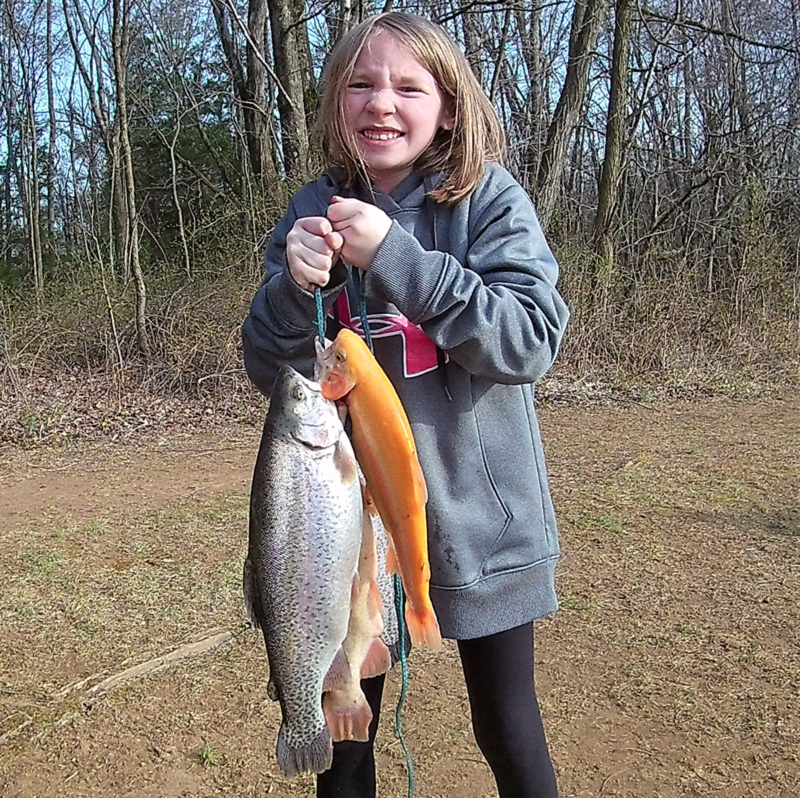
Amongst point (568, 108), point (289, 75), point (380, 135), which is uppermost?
point (289, 75)

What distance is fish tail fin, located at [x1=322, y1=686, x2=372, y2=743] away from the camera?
1693 millimetres

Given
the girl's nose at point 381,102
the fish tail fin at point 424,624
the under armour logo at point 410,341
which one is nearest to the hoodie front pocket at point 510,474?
the under armour logo at point 410,341

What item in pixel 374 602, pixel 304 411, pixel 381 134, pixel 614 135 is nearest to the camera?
pixel 304 411

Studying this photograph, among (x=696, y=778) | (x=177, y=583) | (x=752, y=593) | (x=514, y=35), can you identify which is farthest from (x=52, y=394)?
(x=514, y=35)

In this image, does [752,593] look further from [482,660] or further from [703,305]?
[703,305]

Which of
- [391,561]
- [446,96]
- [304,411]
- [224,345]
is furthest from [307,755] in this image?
[224,345]

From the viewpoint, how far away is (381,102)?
1.78 m

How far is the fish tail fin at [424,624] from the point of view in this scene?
1.66 metres

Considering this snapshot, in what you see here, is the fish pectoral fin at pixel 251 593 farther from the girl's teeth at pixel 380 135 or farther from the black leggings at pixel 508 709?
the girl's teeth at pixel 380 135

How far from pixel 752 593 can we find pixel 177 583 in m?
Result: 2.86

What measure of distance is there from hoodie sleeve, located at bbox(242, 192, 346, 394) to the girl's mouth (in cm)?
23

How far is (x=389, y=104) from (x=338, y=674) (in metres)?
1.14

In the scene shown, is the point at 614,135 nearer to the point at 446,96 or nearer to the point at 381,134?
the point at 446,96

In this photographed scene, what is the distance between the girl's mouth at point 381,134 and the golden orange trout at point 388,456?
518 mm
